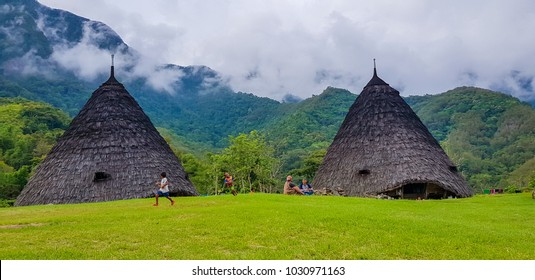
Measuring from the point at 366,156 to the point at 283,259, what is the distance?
81.1ft

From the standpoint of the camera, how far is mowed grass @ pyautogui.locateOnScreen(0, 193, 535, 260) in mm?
9234

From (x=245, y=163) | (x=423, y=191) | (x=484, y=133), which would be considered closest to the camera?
(x=423, y=191)

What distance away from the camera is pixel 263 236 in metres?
11.0

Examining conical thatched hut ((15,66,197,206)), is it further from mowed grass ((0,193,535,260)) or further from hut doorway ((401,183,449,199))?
hut doorway ((401,183,449,199))

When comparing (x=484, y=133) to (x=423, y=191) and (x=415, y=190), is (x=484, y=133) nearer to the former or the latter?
(x=423, y=191)

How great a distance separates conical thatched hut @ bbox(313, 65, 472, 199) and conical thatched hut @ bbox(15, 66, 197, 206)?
444 inches

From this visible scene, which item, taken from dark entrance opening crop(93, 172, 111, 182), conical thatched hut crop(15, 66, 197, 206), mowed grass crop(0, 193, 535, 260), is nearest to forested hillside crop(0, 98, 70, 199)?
conical thatched hut crop(15, 66, 197, 206)

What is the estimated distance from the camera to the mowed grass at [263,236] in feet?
30.3

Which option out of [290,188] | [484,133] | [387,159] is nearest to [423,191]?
[387,159]

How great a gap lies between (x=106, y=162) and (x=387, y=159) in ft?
61.7

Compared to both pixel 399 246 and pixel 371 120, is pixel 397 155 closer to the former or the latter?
pixel 371 120

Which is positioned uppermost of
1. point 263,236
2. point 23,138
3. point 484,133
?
point 484,133

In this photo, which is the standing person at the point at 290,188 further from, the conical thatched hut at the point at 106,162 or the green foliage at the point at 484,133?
the green foliage at the point at 484,133
